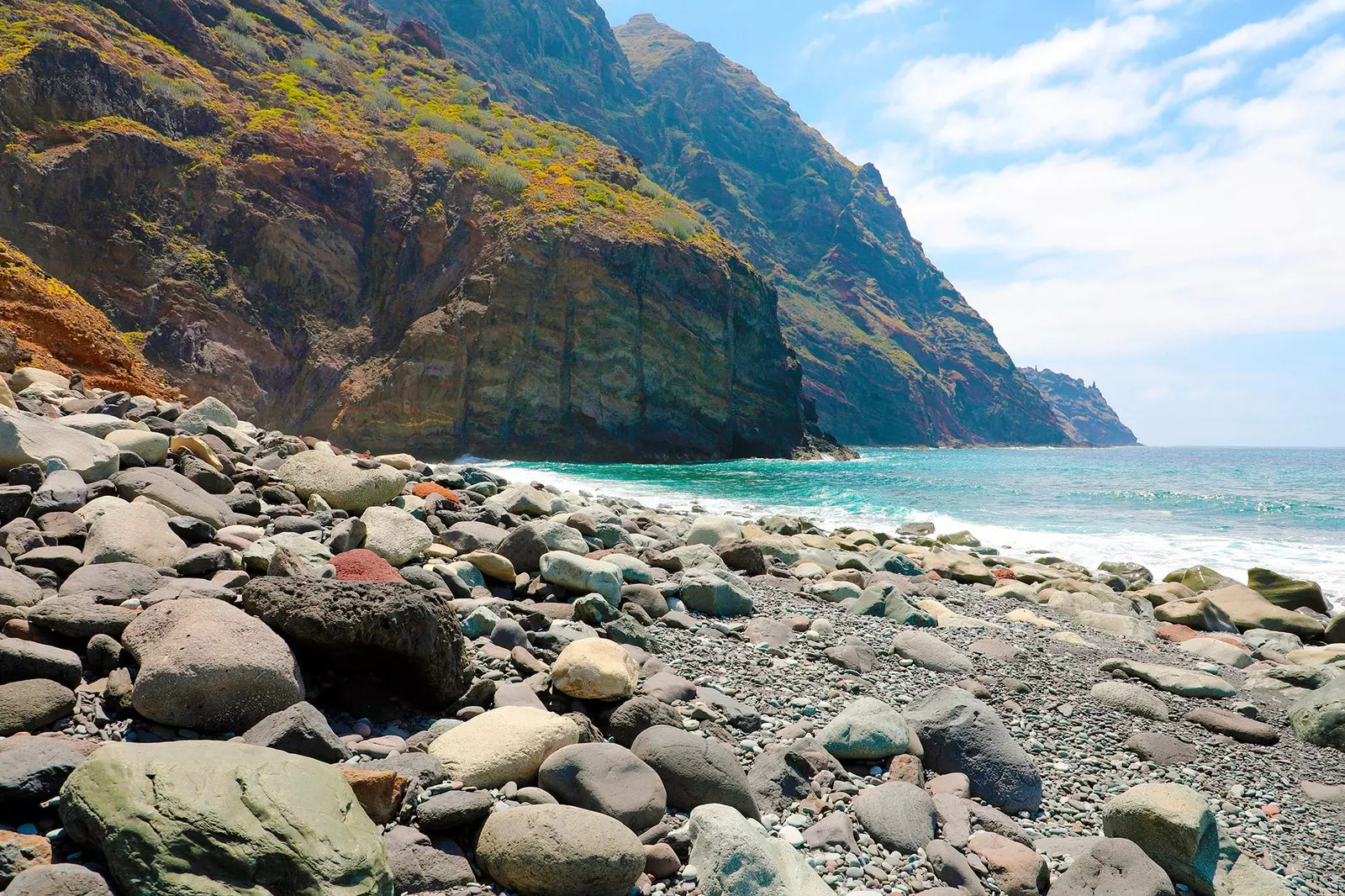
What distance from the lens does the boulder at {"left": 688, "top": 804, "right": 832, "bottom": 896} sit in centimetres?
265

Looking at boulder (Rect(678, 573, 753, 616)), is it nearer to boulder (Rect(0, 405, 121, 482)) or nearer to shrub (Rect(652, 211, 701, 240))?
boulder (Rect(0, 405, 121, 482))

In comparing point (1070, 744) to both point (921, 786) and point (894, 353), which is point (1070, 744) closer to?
point (921, 786)

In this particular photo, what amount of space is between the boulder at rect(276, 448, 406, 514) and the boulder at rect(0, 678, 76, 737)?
12.4ft

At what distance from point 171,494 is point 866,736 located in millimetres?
4990

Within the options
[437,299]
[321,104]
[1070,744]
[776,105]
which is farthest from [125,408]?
[776,105]

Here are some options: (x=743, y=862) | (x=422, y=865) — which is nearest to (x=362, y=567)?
(x=422, y=865)

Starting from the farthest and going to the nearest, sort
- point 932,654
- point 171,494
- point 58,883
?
point 932,654 → point 171,494 → point 58,883

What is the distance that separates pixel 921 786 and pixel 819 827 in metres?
0.85

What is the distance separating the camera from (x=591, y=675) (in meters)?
3.91

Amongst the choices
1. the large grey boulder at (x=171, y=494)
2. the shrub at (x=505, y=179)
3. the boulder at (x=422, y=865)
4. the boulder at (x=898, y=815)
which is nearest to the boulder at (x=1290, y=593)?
the boulder at (x=898, y=815)

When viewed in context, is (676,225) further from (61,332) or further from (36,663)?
(36,663)

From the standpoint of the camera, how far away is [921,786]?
381 cm

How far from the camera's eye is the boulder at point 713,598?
21.6 feet

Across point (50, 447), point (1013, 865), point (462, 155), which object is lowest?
point (1013, 865)
